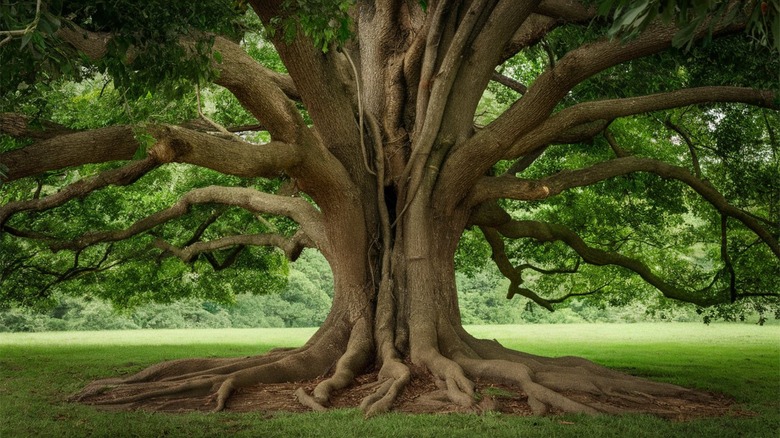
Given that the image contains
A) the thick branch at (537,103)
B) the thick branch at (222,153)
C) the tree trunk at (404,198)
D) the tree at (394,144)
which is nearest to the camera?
the tree at (394,144)

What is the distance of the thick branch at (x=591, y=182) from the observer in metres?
9.59

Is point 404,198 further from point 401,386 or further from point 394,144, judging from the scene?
point 401,386

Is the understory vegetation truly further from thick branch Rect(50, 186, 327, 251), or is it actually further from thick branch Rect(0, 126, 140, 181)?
thick branch Rect(0, 126, 140, 181)

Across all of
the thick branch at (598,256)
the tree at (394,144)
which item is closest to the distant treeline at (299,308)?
the thick branch at (598,256)

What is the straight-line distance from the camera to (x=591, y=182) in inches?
412

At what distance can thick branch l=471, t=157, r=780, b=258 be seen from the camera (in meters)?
9.59

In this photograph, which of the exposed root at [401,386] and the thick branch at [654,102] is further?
the thick branch at [654,102]

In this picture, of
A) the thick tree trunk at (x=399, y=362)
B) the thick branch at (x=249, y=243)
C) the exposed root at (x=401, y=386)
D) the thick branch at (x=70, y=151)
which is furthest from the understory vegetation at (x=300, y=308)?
the thick branch at (x=70, y=151)

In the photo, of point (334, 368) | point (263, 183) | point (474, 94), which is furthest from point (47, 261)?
point (474, 94)

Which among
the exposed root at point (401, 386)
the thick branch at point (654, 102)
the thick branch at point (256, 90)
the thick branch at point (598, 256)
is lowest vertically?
the exposed root at point (401, 386)

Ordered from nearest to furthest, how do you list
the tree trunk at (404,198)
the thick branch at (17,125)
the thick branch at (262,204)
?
the thick branch at (17,125) → the tree trunk at (404,198) → the thick branch at (262,204)

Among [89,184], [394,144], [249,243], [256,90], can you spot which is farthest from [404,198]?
[89,184]

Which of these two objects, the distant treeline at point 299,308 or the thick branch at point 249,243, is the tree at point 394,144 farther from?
the distant treeline at point 299,308

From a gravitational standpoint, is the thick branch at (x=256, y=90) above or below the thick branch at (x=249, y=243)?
above
